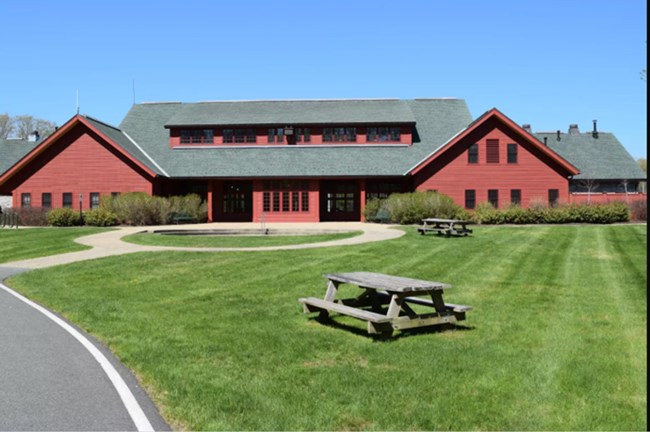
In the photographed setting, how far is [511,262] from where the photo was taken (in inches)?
634

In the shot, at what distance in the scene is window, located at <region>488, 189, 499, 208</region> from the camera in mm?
38281

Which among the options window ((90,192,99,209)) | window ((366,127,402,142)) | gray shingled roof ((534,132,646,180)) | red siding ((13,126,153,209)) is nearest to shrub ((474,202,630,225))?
window ((366,127,402,142))

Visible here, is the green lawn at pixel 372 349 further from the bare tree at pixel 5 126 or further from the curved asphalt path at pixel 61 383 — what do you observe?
the bare tree at pixel 5 126

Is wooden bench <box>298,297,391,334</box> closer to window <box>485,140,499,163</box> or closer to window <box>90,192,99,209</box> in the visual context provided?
window <box>485,140,499,163</box>

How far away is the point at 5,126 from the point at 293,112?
209 ft

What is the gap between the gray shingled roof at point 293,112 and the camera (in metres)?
42.0

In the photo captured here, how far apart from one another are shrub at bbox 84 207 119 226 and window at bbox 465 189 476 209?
21049mm

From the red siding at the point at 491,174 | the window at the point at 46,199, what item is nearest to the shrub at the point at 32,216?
the window at the point at 46,199

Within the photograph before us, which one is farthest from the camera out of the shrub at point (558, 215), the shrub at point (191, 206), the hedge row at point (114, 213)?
the shrub at point (191, 206)

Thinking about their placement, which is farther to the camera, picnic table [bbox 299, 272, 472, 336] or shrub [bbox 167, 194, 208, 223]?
shrub [bbox 167, 194, 208, 223]

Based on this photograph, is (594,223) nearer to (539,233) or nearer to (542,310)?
(539,233)

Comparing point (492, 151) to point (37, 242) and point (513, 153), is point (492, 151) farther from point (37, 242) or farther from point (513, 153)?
point (37, 242)

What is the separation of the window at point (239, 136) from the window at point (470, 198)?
15013 millimetres

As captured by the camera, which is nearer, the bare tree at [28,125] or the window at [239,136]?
the window at [239,136]
